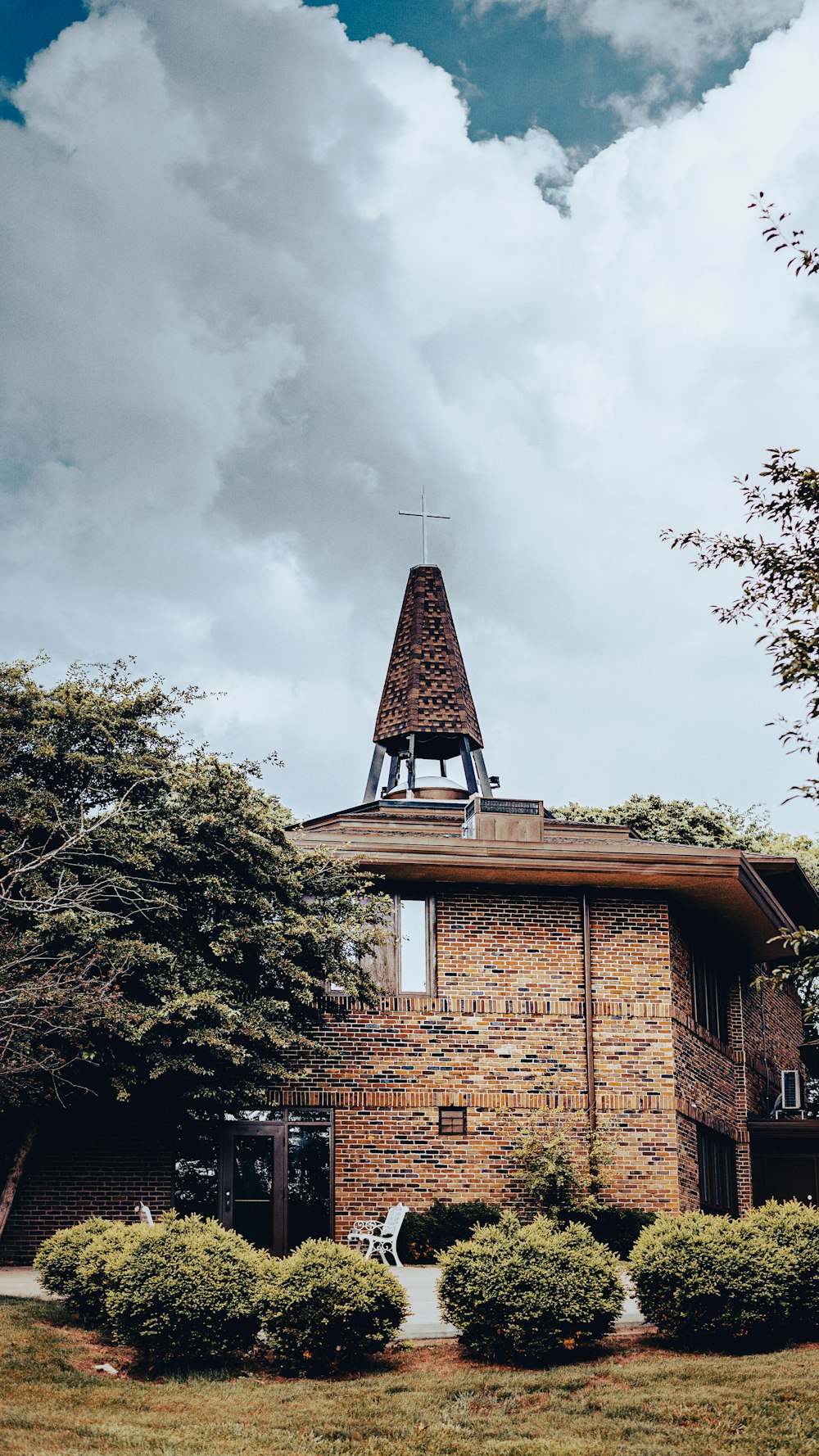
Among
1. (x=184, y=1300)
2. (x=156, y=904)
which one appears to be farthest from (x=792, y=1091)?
(x=184, y=1300)

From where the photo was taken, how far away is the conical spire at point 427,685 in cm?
2873

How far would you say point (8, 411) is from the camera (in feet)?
81.6

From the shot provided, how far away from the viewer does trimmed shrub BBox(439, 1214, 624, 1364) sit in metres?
9.98

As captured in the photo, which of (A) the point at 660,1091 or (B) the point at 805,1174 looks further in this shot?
(B) the point at 805,1174

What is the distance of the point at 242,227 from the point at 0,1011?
1485 centimetres

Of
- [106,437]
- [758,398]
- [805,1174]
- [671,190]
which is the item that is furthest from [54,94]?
[805,1174]

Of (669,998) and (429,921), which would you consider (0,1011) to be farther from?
(669,998)

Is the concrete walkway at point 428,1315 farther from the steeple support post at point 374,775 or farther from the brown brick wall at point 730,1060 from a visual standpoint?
the steeple support post at point 374,775

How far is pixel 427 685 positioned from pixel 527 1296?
65.5 ft

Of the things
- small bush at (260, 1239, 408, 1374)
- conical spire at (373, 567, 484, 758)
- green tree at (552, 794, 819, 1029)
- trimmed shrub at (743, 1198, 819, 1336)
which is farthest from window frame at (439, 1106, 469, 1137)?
green tree at (552, 794, 819, 1029)

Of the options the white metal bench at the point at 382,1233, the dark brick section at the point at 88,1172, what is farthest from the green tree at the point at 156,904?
the white metal bench at the point at 382,1233

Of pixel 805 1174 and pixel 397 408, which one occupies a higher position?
pixel 397 408

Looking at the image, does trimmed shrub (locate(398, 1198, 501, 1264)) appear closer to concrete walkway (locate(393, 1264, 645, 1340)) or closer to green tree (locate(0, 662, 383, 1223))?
concrete walkway (locate(393, 1264, 645, 1340))

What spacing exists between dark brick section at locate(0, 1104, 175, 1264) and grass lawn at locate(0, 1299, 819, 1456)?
7431 mm
